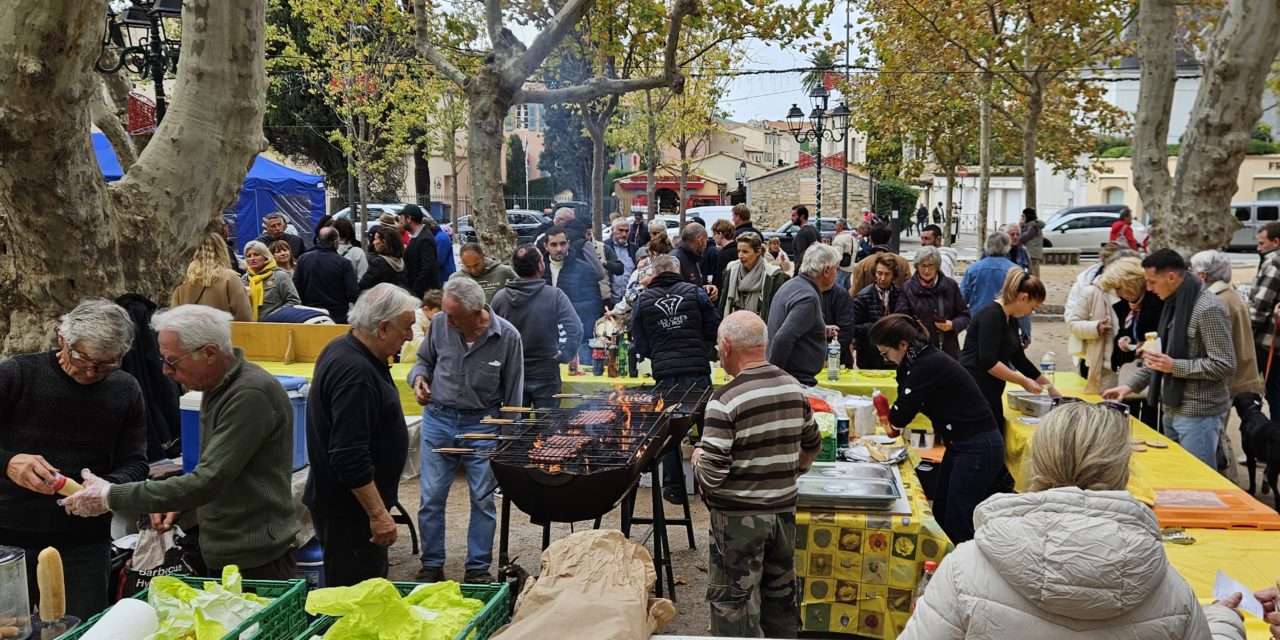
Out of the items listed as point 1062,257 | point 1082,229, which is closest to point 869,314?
point 1062,257

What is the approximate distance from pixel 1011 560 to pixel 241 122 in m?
5.37

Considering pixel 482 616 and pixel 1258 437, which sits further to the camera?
pixel 1258 437

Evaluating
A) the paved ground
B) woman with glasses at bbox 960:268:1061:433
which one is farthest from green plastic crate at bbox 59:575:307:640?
woman with glasses at bbox 960:268:1061:433

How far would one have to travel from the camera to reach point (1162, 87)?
1035 centimetres

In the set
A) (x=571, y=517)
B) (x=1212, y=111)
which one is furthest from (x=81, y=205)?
(x=1212, y=111)

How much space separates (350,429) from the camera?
3.85 meters

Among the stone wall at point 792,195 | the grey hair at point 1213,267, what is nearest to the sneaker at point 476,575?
the grey hair at point 1213,267

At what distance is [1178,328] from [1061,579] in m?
4.49

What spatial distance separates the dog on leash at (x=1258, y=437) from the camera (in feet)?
19.7

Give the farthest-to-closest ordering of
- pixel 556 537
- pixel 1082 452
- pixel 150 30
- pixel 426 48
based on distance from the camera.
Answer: pixel 426 48 → pixel 150 30 → pixel 556 537 → pixel 1082 452

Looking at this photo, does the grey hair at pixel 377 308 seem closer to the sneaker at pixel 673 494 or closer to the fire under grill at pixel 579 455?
the fire under grill at pixel 579 455

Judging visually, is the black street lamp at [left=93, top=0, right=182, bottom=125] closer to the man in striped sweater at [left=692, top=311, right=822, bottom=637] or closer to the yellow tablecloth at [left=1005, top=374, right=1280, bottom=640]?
the man in striped sweater at [left=692, top=311, right=822, bottom=637]

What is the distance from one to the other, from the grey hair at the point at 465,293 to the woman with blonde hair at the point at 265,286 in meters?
4.29

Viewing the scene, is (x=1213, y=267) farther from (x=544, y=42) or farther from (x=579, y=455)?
(x=544, y=42)
